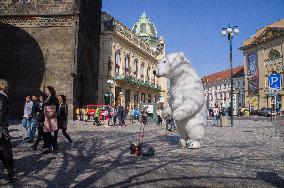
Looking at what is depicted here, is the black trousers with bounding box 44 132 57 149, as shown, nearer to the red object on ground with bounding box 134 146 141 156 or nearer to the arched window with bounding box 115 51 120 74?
the red object on ground with bounding box 134 146 141 156

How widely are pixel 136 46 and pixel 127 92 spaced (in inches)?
283

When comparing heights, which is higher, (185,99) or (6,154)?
(185,99)

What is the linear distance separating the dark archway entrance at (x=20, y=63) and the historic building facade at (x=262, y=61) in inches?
1671

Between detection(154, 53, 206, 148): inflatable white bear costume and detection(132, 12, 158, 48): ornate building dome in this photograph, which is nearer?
detection(154, 53, 206, 148): inflatable white bear costume

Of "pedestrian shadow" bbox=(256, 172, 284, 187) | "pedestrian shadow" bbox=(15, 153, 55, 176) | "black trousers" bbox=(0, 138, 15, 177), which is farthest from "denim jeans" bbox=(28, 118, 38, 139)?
"pedestrian shadow" bbox=(256, 172, 284, 187)

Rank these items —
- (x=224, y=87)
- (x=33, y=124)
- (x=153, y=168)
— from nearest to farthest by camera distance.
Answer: (x=153, y=168) < (x=33, y=124) < (x=224, y=87)

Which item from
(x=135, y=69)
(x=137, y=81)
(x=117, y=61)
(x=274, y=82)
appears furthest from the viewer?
(x=135, y=69)

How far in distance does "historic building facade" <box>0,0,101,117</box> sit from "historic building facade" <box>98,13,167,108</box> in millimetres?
7323

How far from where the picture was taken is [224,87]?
91562mm

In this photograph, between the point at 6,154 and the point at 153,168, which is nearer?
the point at 6,154

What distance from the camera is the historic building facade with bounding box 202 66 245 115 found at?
7700 cm

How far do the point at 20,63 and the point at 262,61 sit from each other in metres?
48.0

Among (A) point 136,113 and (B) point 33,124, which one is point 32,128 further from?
(A) point 136,113

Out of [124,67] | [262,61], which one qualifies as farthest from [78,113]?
[262,61]
